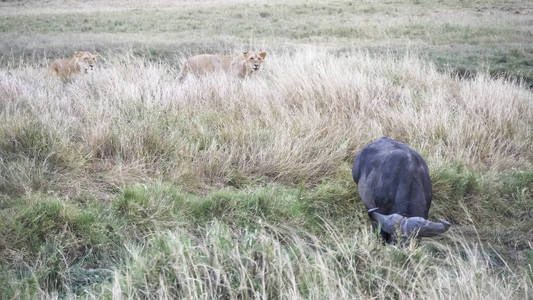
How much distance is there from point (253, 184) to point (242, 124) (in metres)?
1.24

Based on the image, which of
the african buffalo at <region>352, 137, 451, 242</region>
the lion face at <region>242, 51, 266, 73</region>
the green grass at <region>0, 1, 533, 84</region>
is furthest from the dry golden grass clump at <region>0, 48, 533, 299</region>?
the green grass at <region>0, 1, 533, 84</region>

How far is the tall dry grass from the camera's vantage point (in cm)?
552

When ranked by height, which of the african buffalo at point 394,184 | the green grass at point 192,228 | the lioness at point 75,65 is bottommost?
the green grass at point 192,228

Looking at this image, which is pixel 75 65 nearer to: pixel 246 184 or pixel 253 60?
pixel 253 60

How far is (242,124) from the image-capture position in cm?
655

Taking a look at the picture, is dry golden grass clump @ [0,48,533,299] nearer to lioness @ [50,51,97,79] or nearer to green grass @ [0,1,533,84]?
lioness @ [50,51,97,79]

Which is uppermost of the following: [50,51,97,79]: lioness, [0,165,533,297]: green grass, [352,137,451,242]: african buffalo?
[50,51,97,79]: lioness

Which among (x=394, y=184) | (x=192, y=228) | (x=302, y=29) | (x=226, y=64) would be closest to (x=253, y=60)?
(x=226, y=64)

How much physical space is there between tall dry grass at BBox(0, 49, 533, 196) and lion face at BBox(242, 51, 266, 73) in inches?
29.8

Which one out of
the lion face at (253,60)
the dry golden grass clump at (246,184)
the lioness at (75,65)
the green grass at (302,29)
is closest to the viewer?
the dry golden grass clump at (246,184)

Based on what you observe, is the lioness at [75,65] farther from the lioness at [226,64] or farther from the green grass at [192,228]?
the green grass at [192,228]

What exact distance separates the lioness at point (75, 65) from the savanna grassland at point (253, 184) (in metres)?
0.45

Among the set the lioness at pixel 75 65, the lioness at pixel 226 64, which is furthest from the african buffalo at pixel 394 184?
the lioness at pixel 75 65

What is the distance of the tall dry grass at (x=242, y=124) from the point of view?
217 inches
